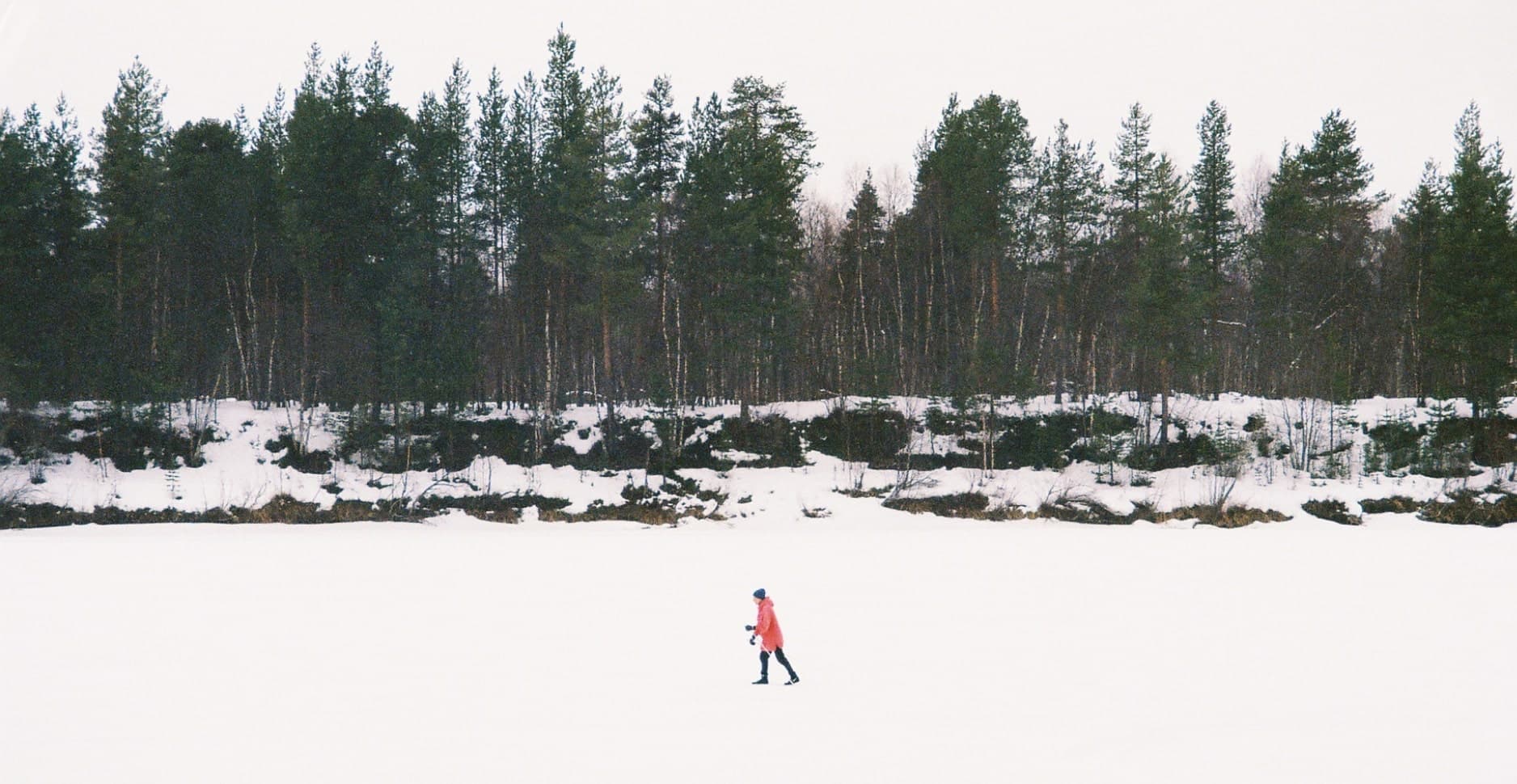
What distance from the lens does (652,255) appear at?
33625 millimetres

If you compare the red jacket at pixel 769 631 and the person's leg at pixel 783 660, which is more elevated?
the red jacket at pixel 769 631

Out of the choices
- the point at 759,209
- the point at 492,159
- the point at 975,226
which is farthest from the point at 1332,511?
the point at 492,159

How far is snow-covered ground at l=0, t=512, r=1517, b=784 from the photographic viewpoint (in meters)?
7.63

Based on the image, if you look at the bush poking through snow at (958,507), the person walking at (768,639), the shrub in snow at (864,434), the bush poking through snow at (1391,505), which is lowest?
the bush poking through snow at (958,507)

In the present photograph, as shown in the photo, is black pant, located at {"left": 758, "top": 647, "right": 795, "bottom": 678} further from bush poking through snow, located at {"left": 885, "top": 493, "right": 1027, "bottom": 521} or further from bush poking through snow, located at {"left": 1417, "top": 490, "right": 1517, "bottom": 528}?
bush poking through snow, located at {"left": 1417, "top": 490, "right": 1517, "bottom": 528}

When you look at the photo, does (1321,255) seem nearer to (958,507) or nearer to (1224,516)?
(1224,516)

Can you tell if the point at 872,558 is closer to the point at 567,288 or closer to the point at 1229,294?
the point at 567,288

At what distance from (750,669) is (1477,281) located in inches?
1291

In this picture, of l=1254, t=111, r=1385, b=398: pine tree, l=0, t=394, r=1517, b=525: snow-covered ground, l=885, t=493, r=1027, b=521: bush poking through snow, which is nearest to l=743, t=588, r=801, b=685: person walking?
l=0, t=394, r=1517, b=525: snow-covered ground

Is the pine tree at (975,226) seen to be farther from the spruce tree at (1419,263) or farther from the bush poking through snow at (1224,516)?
the spruce tree at (1419,263)

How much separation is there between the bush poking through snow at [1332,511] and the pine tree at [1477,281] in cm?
669

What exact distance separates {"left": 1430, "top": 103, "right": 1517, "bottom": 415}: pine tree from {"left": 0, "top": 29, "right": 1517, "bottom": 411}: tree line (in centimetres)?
10

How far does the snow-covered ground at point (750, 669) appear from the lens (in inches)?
301

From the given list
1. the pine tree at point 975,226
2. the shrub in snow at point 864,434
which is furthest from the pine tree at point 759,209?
the pine tree at point 975,226
